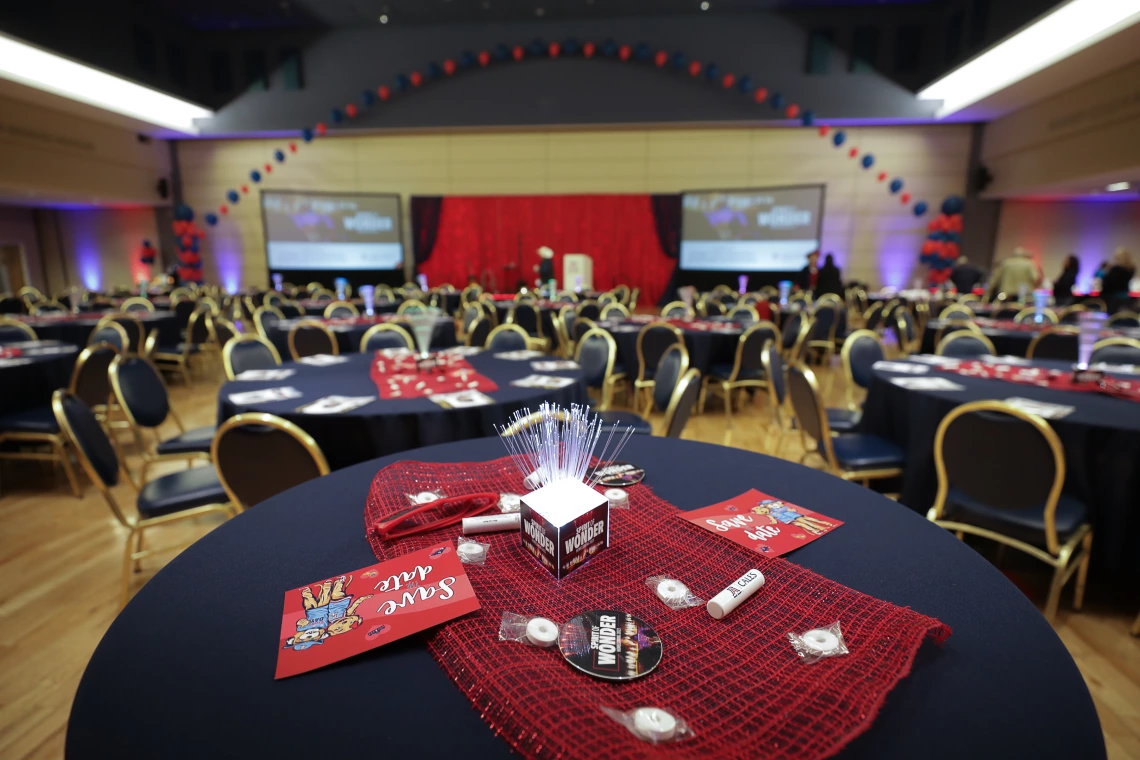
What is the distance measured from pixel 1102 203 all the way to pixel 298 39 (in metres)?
16.0

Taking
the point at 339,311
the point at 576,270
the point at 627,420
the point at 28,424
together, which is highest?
the point at 576,270

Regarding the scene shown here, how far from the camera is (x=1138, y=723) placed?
1.59 metres

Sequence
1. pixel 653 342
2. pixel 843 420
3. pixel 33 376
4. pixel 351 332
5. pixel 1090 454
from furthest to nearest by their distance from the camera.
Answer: pixel 351 332 → pixel 653 342 → pixel 33 376 → pixel 843 420 → pixel 1090 454

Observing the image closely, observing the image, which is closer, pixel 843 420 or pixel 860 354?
pixel 843 420

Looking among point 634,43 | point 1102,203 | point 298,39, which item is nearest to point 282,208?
point 298,39

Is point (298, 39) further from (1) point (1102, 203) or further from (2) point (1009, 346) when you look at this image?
(1) point (1102, 203)

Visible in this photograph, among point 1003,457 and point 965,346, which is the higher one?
point 965,346

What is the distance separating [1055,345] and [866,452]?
287 centimetres

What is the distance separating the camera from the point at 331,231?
11.5 m

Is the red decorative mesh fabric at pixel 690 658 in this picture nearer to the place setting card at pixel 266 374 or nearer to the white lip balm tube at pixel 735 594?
the white lip balm tube at pixel 735 594

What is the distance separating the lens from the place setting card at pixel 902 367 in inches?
111

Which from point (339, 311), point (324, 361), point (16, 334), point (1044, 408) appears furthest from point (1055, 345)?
point (16, 334)

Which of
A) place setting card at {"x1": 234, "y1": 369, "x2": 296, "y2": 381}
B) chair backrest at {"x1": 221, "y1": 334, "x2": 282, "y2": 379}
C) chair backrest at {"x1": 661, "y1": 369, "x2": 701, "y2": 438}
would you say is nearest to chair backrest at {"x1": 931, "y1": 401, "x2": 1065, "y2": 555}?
chair backrest at {"x1": 661, "y1": 369, "x2": 701, "y2": 438}

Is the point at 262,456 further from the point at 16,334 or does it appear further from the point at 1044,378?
the point at 16,334
